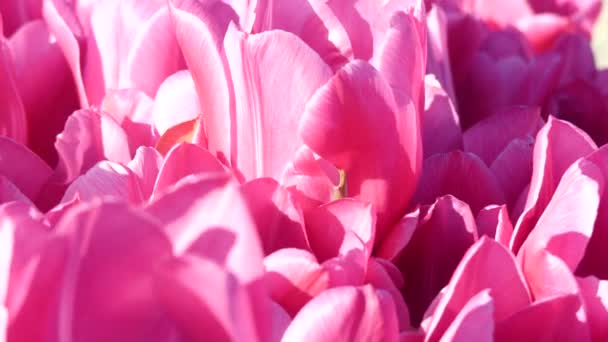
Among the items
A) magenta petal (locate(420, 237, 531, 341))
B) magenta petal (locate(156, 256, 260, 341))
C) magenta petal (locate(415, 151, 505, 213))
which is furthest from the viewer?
magenta petal (locate(415, 151, 505, 213))

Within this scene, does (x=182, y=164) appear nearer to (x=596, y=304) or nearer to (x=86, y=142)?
(x=86, y=142)

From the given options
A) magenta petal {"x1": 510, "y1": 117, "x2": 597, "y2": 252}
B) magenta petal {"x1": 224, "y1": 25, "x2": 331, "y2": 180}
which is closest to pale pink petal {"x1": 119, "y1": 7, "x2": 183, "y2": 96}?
magenta petal {"x1": 224, "y1": 25, "x2": 331, "y2": 180}

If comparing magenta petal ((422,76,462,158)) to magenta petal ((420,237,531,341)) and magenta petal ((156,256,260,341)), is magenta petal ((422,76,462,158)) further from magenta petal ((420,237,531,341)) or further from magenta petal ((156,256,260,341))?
magenta petal ((156,256,260,341))

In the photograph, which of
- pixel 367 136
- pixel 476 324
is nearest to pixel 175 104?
pixel 367 136

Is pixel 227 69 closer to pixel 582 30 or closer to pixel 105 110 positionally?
pixel 105 110

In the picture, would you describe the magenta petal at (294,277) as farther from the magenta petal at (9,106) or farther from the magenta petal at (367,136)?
the magenta petal at (9,106)
